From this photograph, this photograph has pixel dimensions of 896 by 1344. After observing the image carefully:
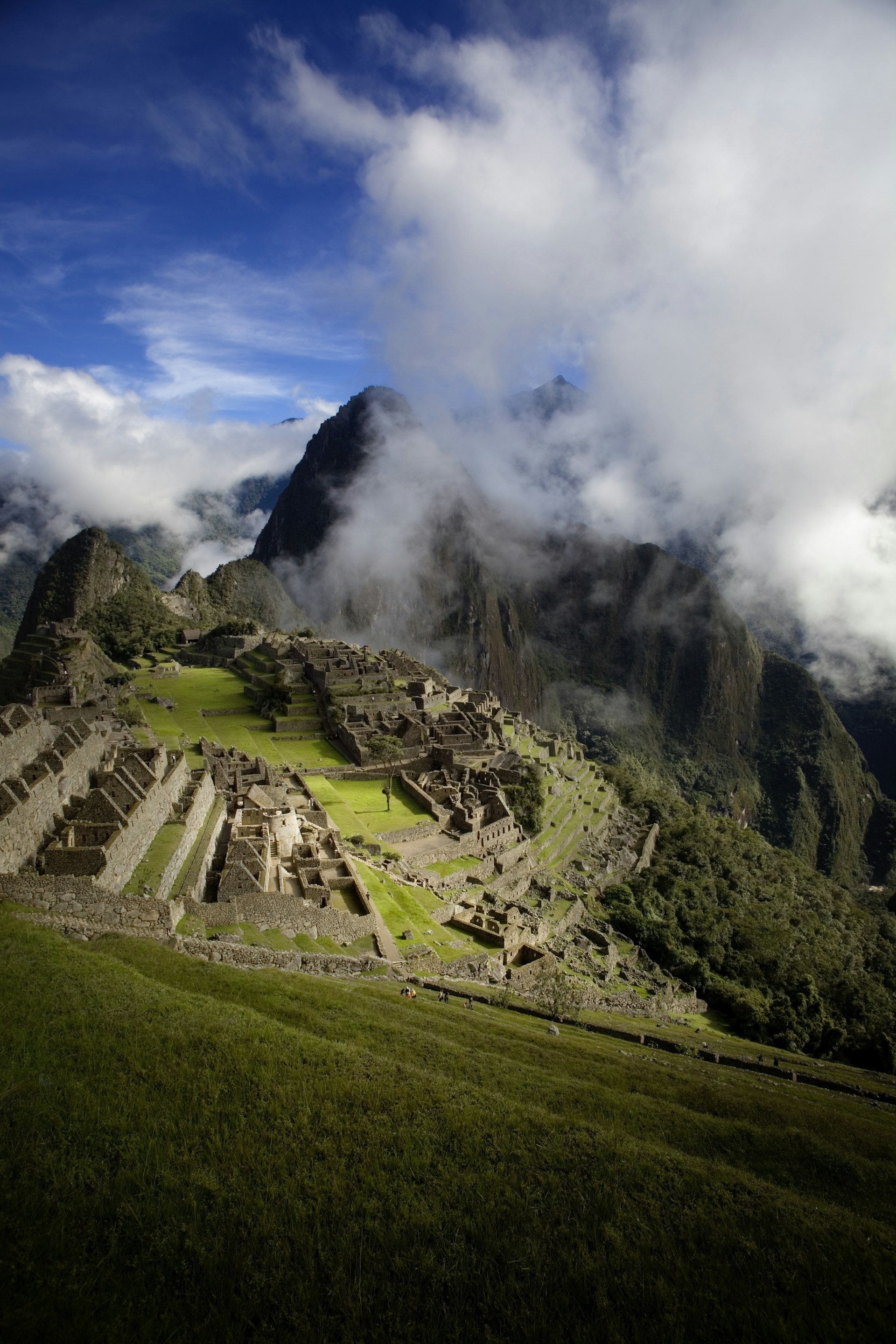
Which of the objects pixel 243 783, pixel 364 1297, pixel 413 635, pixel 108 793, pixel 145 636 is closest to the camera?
pixel 364 1297

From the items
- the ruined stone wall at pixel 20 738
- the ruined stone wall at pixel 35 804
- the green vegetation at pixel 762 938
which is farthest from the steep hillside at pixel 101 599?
the green vegetation at pixel 762 938

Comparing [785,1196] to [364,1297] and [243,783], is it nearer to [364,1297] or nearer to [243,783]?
[364,1297]

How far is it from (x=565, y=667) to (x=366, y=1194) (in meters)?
197

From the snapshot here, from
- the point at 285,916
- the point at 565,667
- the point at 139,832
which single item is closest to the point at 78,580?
the point at 139,832

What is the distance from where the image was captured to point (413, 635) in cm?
17050

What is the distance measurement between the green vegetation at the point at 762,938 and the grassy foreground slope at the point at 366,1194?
2326 cm

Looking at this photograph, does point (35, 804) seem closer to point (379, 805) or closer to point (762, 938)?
point (379, 805)

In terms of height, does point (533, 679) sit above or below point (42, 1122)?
above

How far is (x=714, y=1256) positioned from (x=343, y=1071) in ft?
16.4

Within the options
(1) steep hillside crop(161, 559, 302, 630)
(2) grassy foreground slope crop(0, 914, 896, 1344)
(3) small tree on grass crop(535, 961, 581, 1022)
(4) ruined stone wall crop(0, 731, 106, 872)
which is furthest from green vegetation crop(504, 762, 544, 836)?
(1) steep hillside crop(161, 559, 302, 630)

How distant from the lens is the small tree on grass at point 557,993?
19.7m

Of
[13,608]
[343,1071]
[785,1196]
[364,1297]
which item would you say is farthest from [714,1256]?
[13,608]

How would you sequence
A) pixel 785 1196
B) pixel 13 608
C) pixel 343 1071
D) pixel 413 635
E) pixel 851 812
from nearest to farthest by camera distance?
pixel 785 1196 < pixel 343 1071 < pixel 13 608 < pixel 851 812 < pixel 413 635

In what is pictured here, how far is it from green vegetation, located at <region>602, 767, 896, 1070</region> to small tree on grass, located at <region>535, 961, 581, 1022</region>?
11055mm
